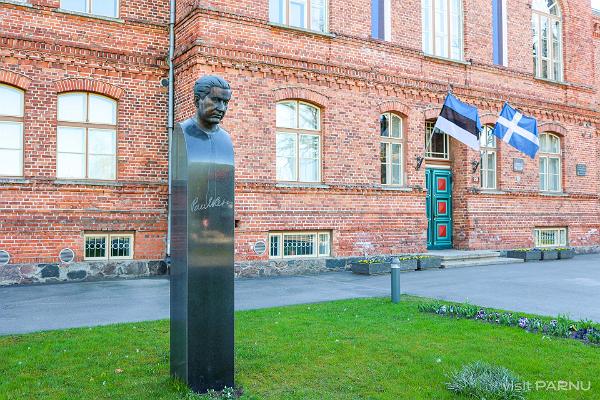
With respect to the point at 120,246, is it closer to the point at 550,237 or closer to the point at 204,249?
the point at 204,249

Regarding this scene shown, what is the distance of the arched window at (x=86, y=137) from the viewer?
12445 millimetres

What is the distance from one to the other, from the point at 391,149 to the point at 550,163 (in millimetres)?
7150

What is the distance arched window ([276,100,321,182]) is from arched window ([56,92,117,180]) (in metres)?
3.88

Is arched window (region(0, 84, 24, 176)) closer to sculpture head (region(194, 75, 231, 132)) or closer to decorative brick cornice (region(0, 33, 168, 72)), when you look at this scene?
decorative brick cornice (region(0, 33, 168, 72))

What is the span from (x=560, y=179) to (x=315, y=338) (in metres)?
15.9

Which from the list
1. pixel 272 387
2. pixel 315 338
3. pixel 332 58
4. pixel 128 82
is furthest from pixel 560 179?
Result: pixel 272 387

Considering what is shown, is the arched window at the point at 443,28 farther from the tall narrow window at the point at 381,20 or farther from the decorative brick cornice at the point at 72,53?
the decorative brick cornice at the point at 72,53

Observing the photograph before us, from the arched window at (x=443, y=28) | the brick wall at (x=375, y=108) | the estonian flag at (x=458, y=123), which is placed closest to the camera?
the brick wall at (x=375, y=108)

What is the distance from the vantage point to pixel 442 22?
1683cm

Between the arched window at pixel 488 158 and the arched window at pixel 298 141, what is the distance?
238 inches

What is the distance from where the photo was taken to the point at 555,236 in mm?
19000

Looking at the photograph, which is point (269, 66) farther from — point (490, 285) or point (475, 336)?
point (475, 336)

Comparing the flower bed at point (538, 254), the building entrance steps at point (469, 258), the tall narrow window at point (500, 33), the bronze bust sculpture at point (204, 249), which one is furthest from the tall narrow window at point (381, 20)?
the bronze bust sculpture at point (204, 249)
